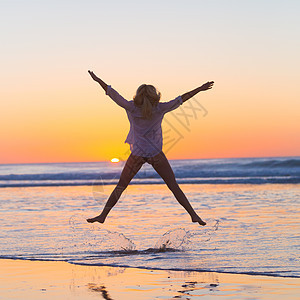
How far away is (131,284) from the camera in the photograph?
565cm

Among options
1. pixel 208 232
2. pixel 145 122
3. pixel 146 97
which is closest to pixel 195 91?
pixel 146 97

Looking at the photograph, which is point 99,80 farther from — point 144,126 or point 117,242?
point 117,242

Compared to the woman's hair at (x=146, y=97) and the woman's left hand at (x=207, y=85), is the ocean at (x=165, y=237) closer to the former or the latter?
the woman's hair at (x=146, y=97)

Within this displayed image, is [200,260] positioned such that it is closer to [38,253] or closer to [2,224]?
[38,253]

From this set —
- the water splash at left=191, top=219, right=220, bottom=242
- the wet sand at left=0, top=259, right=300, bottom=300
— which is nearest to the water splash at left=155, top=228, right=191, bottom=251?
the water splash at left=191, top=219, right=220, bottom=242

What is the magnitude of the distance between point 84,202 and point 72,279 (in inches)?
381

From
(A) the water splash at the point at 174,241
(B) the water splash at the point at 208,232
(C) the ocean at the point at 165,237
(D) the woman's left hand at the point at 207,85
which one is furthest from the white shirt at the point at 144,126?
(B) the water splash at the point at 208,232

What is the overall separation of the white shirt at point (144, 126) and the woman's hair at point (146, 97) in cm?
8

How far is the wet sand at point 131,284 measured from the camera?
517 centimetres

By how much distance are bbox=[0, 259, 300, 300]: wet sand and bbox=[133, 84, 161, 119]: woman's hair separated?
1.85 metres

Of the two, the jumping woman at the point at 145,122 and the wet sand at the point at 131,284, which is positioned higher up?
the jumping woman at the point at 145,122

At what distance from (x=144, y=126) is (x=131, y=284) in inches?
71.9

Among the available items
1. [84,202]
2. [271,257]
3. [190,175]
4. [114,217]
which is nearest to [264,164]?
[190,175]

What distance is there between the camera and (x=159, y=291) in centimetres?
530
